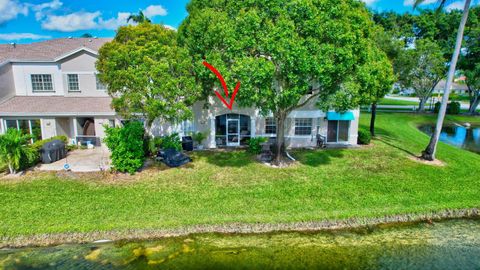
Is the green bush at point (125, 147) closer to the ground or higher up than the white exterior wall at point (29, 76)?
closer to the ground

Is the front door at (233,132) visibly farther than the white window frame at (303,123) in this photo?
No

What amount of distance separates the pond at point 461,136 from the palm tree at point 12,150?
3067 cm

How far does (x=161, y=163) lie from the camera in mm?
18188

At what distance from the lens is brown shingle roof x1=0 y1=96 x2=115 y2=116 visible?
20.9 meters

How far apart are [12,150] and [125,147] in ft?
19.3

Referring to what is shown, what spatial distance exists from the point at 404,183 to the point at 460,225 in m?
3.33

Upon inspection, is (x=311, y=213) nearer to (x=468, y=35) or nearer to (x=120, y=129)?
(x=120, y=129)

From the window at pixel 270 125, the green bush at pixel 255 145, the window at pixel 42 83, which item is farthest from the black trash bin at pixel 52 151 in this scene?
the window at pixel 270 125

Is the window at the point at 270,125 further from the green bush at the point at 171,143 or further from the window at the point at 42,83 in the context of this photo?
the window at the point at 42,83

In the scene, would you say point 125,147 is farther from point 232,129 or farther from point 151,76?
point 232,129

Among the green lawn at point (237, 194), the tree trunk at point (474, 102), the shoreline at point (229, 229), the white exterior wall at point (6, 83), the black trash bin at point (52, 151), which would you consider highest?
the white exterior wall at point (6, 83)

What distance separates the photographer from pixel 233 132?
22.2 m

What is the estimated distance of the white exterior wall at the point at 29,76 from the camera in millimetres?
22750

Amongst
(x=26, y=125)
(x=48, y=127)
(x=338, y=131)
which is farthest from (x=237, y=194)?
(x=26, y=125)
